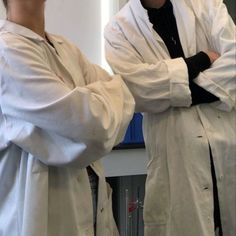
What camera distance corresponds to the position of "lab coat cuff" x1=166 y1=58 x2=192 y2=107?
1.34 meters

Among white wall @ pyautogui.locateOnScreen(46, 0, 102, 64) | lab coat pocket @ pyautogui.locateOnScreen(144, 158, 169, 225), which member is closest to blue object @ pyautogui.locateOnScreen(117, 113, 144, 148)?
white wall @ pyautogui.locateOnScreen(46, 0, 102, 64)

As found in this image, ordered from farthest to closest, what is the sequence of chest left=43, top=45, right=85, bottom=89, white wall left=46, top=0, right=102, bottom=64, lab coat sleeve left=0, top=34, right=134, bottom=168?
white wall left=46, top=0, right=102, bottom=64 < chest left=43, top=45, right=85, bottom=89 < lab coat sleeve left=0, top=34, right=134, bottom=168

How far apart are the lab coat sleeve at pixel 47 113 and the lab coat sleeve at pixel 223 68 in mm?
459

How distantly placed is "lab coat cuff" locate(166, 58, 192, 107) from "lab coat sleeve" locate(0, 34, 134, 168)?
0.36m

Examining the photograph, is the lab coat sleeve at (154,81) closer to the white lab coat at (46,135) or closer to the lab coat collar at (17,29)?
the white lab coat at (46,135)

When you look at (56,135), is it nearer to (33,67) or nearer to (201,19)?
(33,67)

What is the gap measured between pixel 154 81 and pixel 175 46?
196mm

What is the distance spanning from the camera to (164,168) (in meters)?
Answer: 1.46

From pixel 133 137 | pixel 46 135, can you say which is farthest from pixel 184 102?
pixel 133 137

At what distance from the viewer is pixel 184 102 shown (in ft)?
4.45

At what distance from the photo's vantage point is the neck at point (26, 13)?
1.09m

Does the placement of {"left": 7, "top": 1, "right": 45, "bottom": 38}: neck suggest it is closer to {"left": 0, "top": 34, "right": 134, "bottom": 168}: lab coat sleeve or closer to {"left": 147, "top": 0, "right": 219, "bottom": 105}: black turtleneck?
{"left": 0, "top": 34, "right": 134, "bottom": 168}: lab coat sleeve

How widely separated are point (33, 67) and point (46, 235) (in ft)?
1.55

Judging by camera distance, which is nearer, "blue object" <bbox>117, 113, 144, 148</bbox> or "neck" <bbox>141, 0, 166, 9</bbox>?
"neck" <bbox>141, 0, 166, 9</bbox>
